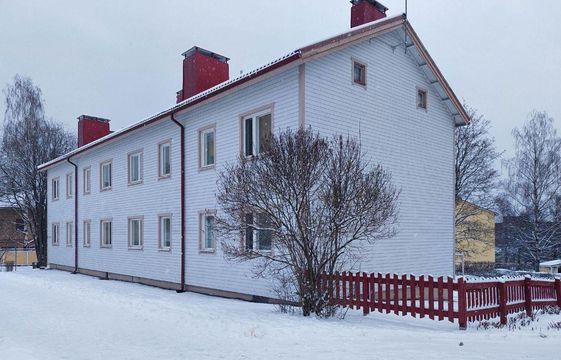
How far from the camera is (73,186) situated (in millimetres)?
28125

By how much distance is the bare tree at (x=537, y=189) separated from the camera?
127 feet

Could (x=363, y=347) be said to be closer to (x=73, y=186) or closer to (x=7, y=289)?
(x=7, y=289)

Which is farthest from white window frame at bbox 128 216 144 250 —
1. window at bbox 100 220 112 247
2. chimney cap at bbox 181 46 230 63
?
chimney cap at bbox 181 46 230 63

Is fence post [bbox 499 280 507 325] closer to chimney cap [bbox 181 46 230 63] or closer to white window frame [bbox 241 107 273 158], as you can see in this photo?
white window frame [bbox 241 107 273 158]

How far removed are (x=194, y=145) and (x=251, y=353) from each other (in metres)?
11.0

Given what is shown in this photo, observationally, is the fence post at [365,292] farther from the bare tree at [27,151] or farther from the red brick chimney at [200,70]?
the bare tree at [27,151]

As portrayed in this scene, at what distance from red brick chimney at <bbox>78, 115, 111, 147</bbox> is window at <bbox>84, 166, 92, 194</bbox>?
389 cm

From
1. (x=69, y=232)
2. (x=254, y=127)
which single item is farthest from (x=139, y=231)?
(x=69, y=232)

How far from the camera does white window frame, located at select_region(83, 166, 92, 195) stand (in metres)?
26.2

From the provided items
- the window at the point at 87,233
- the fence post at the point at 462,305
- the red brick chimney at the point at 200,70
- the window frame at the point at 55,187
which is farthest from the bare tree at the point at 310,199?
the window frame at the point at 55,187

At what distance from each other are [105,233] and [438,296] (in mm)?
18509

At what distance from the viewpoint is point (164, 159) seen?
19.5m

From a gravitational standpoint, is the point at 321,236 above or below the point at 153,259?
above

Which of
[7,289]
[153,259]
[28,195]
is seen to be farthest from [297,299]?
[28,195]
